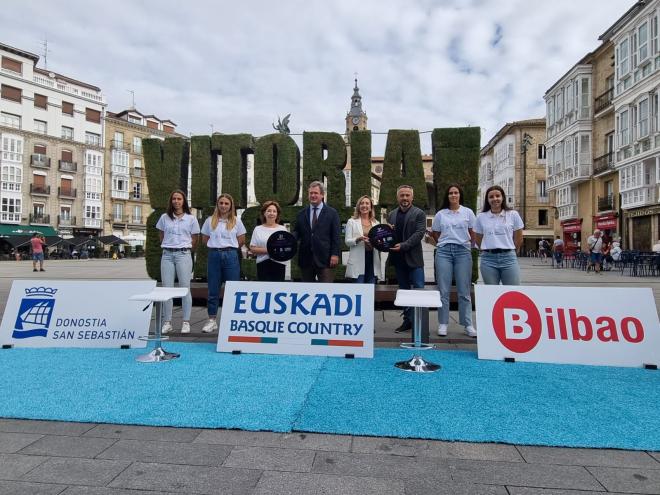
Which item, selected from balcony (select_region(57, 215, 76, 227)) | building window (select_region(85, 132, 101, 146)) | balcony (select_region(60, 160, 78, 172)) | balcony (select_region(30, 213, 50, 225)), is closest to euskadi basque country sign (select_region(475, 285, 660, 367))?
balcony (select_region(30, 213, 50, 225))

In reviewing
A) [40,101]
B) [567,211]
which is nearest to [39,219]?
[40,101]

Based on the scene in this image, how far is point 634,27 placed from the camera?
24.4 m

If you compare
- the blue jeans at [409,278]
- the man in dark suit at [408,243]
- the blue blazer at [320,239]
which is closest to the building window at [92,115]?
the blue blazer at [320,239]

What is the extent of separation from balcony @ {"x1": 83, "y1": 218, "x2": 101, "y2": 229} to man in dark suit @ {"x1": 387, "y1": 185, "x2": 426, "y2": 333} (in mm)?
52858

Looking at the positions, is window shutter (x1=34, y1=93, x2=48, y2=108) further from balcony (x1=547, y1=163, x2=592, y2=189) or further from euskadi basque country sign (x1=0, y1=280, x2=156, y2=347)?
euskadi basque country sign (x1=0, y1=280, x2=156, y2=347)

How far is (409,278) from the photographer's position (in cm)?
630

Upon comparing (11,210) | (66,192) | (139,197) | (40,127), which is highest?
(40,127)

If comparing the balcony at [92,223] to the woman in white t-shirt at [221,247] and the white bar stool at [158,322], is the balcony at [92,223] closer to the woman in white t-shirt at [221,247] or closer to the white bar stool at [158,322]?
the woman in white t-shirt at [221,247]

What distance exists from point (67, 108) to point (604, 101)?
168 ft

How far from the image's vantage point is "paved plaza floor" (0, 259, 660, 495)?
2326mm

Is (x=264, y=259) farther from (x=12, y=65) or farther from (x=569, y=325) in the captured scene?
(x=12, y=65)

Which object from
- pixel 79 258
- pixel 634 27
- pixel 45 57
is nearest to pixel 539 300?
pixel 634 27

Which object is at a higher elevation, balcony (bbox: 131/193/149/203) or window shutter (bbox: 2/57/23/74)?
window shutter (bbox: 2/57/23/74)

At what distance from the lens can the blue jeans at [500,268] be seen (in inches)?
227
